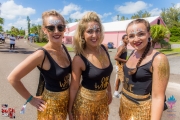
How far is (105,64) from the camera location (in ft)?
6.82

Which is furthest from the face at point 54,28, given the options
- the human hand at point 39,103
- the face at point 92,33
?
the human hand at point 39,103

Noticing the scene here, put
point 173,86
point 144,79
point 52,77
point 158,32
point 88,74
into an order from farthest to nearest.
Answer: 1. point 158,32
2. point 173,86
3. point 88,74
4. point 52,77
5. point 144,79

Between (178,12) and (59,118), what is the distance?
5786 centimetres

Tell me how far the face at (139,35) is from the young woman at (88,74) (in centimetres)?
45

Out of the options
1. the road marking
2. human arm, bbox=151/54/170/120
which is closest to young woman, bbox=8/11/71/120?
human arm, bbox=151/54/170/120

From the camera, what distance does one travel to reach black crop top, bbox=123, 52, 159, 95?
169 centimetres

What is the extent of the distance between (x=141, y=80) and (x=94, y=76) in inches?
21.9

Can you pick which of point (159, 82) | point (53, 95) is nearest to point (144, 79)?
point (159, 82)

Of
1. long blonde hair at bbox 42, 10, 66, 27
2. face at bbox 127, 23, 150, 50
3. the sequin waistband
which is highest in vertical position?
long blonde hair at bbox 42, 10, 66, 27

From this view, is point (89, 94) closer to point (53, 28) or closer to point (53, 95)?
point (53, 95)

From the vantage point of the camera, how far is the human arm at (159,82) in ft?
5.23

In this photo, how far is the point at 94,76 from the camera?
Result: 194cm

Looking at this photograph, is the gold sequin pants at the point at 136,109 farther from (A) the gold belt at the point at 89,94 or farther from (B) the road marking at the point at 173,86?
(B) the road marking at the point at 173,86

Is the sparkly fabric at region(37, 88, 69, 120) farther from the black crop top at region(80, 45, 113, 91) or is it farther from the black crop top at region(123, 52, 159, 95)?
the black crop top at region(123, 52, 159, 95)
